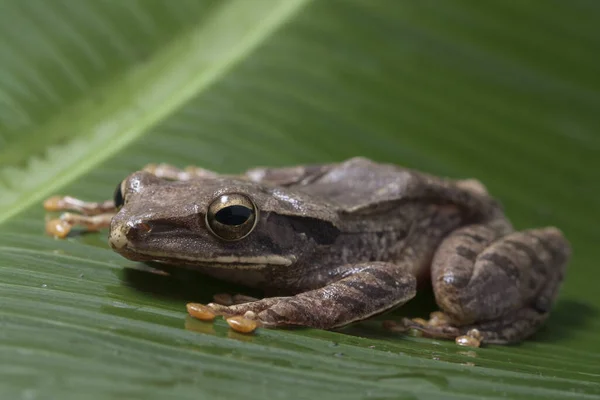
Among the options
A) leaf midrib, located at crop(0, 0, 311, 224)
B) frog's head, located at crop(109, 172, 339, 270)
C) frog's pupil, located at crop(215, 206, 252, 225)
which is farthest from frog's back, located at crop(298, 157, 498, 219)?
leaf midrib, located at crop(0, 0, 311, 224)

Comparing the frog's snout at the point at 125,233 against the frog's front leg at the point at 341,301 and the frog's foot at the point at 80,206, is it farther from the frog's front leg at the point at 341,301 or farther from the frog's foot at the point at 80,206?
the frog's foot at the point at 80,206

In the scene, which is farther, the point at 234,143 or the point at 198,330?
the point at 234,143

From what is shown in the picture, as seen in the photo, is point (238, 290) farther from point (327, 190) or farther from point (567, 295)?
point (567, 295)

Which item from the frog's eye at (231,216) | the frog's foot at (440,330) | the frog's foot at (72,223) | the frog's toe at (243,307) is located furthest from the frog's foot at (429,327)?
the frog's foot at (72,223)

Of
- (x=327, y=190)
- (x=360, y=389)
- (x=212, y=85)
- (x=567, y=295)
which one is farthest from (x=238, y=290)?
(x=567, y=295)

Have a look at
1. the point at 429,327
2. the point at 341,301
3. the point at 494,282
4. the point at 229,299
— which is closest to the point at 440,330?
the point at 429,327

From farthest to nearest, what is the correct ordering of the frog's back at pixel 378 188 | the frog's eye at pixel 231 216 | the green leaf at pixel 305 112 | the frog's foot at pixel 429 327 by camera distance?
1. the frog's back at pixel 378 188
2. the frog's foot at pixel 429 327
3. the green leaf at pixel 305 112
4. the frog's eye at pixel 231 216

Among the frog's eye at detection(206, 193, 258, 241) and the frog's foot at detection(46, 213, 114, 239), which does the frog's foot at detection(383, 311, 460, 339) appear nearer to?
the frog's eye at detection(206, 193, 258, 241)
